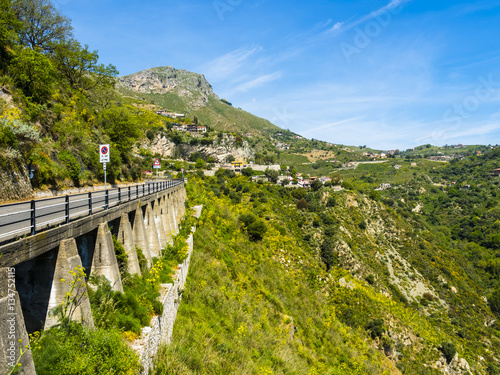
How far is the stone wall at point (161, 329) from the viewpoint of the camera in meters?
6.09

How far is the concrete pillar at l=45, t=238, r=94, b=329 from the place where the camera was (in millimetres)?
5332

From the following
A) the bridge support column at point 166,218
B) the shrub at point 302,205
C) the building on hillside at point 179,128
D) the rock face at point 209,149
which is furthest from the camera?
the building on hillside at point 179,128

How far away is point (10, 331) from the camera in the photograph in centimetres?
371

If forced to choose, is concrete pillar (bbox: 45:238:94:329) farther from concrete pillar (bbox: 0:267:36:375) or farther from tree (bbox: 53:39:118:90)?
tree (bbox: 53:39:118:90)

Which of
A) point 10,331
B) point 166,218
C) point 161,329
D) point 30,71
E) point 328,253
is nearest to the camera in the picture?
point 10,331

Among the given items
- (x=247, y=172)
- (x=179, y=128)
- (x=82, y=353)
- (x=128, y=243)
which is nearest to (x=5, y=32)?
(x=128, y=243)

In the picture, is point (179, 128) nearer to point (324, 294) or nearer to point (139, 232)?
point (324, 294)

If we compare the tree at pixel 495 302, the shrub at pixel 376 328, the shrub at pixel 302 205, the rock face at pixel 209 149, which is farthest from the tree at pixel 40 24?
the tree at pixel 495 302

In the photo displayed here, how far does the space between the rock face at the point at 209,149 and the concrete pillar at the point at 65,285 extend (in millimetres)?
98512

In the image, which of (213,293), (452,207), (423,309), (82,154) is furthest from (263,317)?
(452,207)

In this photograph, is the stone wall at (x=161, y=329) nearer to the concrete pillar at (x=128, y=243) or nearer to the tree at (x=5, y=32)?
the concrete pillar at (x=128, y=243)

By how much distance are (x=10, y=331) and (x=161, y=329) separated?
4.66 metres

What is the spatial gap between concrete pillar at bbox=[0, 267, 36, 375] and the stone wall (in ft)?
7.68

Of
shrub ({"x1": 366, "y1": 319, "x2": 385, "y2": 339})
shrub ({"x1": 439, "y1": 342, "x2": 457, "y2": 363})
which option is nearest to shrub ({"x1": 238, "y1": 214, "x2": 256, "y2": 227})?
shrub ({"x1": 366, "y1": 319, "x2": 385, "y2": 339})
